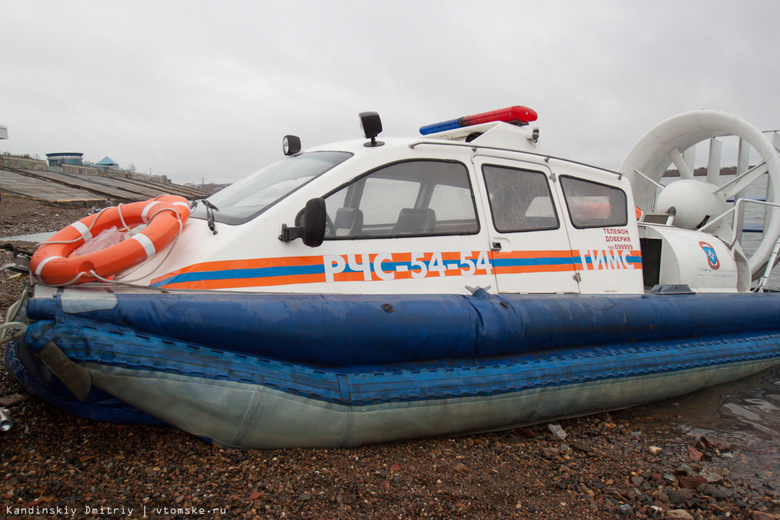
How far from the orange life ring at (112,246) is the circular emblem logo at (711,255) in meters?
4.37

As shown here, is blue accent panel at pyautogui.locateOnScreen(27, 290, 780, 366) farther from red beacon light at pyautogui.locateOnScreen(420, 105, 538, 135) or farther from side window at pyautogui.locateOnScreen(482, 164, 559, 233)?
red beacon light at pyautogui.locateOnScreen(420, 105, 538, 135)

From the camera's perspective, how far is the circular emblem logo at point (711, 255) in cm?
469

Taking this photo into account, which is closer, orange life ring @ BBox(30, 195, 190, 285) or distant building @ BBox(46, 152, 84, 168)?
orange life ring @ BBox(30, 195, 190, 285)

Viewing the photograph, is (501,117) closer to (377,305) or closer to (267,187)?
(267,187)

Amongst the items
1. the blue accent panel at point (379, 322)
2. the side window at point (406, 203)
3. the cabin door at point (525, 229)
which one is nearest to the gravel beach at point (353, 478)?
the blue accent panel at point (379, 322)

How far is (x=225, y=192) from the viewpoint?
354 centimetres

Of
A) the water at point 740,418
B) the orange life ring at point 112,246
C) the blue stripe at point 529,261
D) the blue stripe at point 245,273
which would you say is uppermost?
the orange life ring at point 112,246

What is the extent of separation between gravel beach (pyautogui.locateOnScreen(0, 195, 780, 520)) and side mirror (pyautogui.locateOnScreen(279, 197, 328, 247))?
3.46 ft

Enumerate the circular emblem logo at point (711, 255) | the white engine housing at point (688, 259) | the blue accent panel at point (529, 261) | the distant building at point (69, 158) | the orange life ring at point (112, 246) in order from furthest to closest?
the distant building at point (69, 158)
the circular emblem logo at point (711, 255)
the white engine housing at point (688, 259)
the blue accent panel at point (529, 261)
the orange life ring at point (112, 246)

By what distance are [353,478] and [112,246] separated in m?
1.61

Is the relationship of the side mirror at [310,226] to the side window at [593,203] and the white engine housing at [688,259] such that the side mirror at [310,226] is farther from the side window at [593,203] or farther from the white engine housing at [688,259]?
the white engine housing at [688,259]

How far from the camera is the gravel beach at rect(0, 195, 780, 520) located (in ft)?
6.88

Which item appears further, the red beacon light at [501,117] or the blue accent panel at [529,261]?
the red beacon light at [501,117]

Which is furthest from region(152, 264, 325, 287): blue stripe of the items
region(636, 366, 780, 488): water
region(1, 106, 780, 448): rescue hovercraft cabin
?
region(636, 366, 780, 488): water
